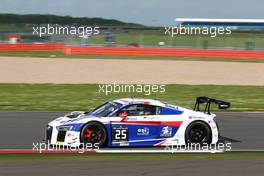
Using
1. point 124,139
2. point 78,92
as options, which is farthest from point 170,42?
point 124,139

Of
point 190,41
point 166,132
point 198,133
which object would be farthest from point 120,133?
point 190,41

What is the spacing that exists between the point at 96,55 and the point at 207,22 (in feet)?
60.4

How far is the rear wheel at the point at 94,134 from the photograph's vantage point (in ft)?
44.9

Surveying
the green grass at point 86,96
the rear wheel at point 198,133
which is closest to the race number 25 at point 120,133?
the rear wheel at point 198,133

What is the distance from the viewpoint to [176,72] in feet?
116

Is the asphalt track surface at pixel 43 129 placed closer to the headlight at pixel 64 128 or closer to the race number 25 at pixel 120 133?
the headlight at pixel 64 128

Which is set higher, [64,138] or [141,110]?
[141,110]

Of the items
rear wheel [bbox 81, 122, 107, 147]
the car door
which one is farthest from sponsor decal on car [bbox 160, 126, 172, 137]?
rear wheel [bbox 81, 122, 107, 147]

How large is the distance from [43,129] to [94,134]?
3517mm

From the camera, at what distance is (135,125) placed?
14.1 meters

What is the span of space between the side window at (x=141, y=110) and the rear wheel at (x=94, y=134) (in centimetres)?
74

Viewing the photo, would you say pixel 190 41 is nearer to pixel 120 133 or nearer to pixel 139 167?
pixel 120 133

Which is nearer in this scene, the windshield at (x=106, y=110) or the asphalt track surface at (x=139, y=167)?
the asphalt track surface at (x=139, y=167)

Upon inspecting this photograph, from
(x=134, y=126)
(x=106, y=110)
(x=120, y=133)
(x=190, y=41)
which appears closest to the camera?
(x=120, y=133)
